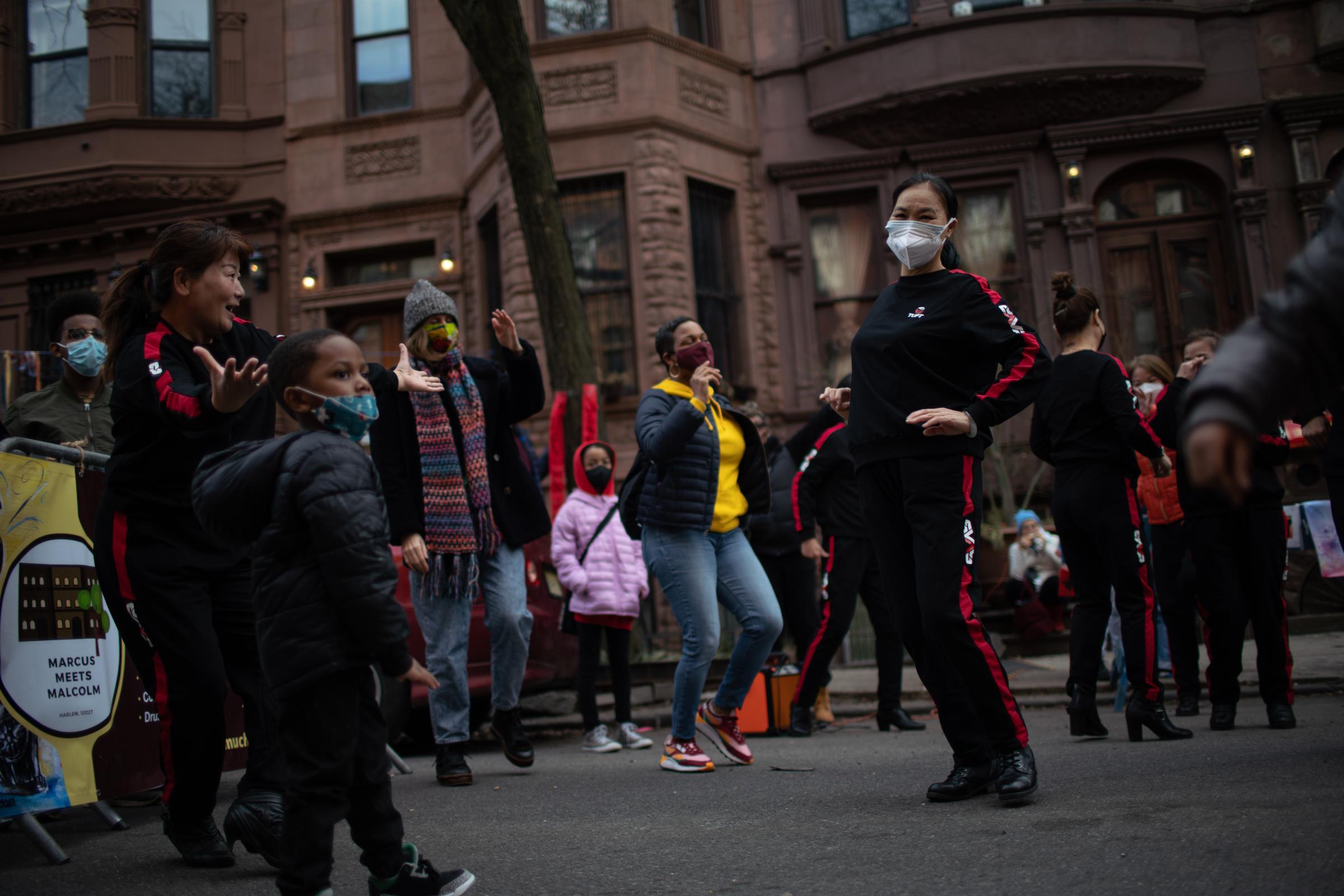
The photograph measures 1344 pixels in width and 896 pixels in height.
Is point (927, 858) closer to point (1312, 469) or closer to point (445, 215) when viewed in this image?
point (1312, 469)

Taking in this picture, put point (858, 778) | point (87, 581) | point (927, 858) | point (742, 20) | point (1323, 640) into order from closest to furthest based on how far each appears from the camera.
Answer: point (927, 858), point (87, 581), point (858, 778), point (1323, 640), point (742, 20)

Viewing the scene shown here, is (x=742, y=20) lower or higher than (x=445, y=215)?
higher

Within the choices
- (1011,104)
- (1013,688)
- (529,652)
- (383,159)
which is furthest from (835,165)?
(529,652)

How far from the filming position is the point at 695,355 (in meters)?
6.05

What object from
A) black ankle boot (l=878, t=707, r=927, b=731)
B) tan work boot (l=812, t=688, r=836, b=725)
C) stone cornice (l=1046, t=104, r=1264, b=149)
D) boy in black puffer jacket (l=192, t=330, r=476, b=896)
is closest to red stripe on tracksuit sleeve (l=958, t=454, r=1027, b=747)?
boy in black puffer jacket (l=192, t=330, r=476, b=896)

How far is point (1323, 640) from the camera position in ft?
35.4

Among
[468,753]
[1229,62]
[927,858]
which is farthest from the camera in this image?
[1229,62]

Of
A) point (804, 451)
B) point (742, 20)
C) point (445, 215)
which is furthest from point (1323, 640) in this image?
point (445, 215)

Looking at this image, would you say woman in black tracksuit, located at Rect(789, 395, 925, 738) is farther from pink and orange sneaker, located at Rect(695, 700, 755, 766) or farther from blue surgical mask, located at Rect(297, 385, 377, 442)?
blue surgical mask, located at Rect(297, 385, 377, 442)

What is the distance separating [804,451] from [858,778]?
124 inches

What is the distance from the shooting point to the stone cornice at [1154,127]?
15.9 metres

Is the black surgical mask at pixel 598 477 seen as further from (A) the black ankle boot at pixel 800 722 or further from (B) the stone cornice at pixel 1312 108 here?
(B) the stone cornice at pixel 1312 108

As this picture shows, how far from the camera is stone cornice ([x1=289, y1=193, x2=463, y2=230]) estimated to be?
57.6ft

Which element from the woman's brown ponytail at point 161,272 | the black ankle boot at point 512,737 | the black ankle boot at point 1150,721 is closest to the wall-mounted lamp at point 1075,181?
the black ankle boot at point 1150,721
